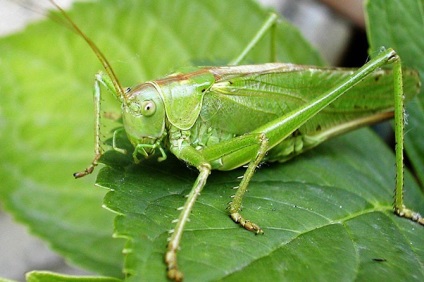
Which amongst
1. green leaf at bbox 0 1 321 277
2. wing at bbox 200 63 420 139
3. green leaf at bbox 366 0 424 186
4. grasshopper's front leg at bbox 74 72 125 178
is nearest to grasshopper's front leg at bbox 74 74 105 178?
grasshopper's front leg at bbox 74 72 125 178

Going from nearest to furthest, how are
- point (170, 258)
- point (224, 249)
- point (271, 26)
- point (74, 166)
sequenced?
point (170, 258) → point (224, 249) → point (271, 26) → point (74, 166)

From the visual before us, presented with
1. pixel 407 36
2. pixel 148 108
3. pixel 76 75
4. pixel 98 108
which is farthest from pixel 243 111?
pixel 76 75

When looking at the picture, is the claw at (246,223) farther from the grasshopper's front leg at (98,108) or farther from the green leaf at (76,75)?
the green leaf at (76,75)

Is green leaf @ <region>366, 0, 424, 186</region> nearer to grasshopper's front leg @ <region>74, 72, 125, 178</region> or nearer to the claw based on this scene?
the claw

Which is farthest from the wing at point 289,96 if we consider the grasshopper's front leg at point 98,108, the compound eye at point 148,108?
the grasshopper's front leg at point 98,108

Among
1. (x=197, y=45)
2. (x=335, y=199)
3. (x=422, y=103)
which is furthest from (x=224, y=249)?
(x=197, y=45)

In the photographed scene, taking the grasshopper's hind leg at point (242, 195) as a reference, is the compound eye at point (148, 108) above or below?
above

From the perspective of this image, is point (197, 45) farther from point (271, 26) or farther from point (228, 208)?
point (228, 208)

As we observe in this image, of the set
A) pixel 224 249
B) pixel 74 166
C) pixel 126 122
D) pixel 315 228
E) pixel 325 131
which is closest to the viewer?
pixel 224 249
